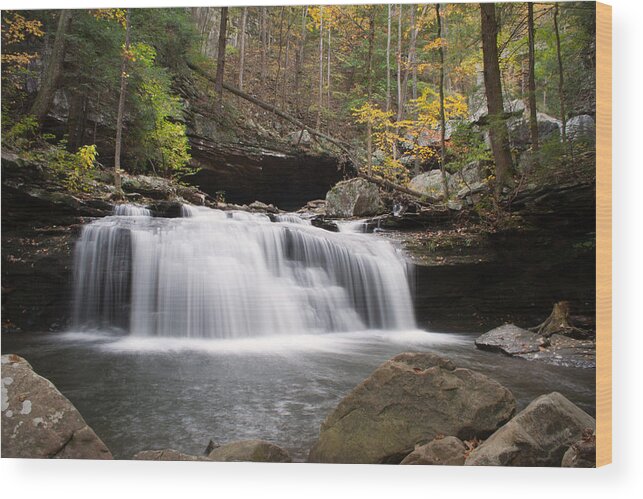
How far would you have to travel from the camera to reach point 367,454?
2.98 metres

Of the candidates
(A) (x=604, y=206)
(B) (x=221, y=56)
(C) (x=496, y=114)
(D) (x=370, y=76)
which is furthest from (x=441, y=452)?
(B) (x=221, y=56)

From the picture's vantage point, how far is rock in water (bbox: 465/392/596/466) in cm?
275

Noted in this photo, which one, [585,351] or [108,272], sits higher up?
[108,272]

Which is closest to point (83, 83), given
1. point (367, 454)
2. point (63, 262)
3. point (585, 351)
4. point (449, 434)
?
point (63, 262)

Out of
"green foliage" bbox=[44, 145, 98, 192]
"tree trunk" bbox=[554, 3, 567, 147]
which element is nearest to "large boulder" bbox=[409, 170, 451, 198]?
"tree trunk" bbox=[554, 3, 567, 147]

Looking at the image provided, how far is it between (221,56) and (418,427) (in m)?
3.19

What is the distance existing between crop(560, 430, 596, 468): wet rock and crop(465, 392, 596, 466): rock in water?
79mm

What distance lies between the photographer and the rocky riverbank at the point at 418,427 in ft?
9.23

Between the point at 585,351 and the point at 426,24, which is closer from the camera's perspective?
the point at 585,351

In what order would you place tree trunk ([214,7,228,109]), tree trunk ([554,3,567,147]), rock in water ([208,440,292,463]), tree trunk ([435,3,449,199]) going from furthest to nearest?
tree trunk ([214,7,228,109]) < tree trunk ([435,3,449,199]) < tree trunk ([554,3,567,147]) < rock in water ([208,440,292,463])

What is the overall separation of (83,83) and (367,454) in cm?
338

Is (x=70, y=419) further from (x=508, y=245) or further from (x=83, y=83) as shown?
(x=508, y=245)

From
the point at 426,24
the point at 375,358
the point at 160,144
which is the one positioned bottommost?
the point at 375,358

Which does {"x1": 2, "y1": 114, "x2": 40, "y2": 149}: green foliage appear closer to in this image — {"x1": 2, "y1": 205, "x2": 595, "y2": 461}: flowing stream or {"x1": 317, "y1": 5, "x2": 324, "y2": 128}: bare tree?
{"x1": 2, "y1": 205, "x2": 595, "y2": 461}: flowing stream
